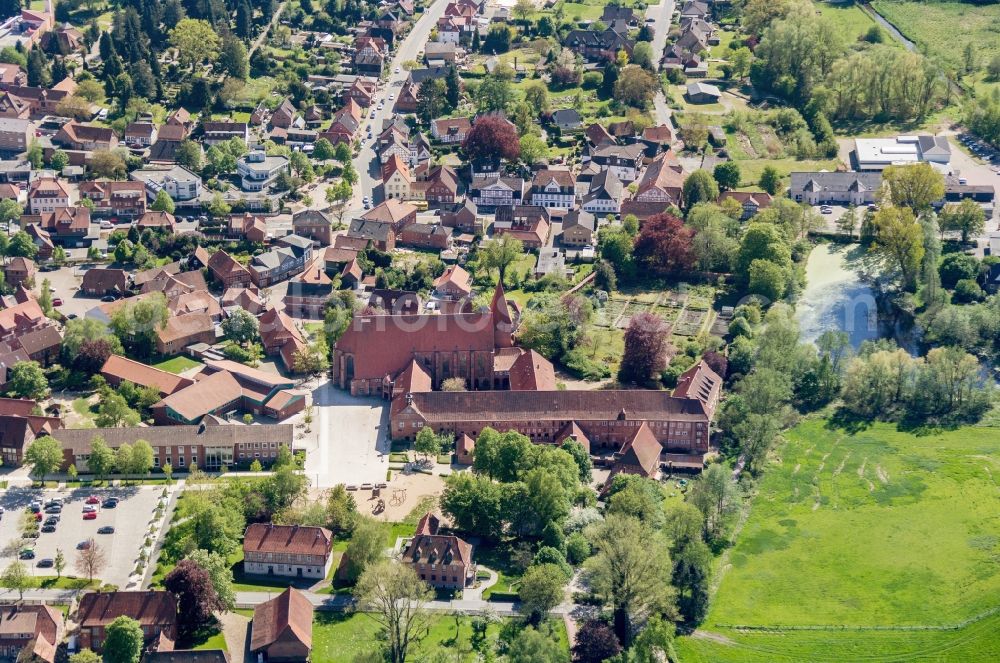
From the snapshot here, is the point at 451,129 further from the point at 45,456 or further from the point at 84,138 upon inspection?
the point at 45,456

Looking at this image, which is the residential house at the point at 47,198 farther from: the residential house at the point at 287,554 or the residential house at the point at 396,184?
the residential house at the point at 287,554

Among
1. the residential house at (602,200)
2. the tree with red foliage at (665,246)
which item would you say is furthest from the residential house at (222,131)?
the tree with red foliage at (665,246)

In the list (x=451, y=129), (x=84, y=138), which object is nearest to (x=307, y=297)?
(x=84, y=138)

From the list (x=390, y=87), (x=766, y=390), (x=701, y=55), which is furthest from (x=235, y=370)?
(x=701, y=55)

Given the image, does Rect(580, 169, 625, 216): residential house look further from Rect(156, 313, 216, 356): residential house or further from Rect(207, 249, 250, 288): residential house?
Rect(156, 313, 216, 356): residential house

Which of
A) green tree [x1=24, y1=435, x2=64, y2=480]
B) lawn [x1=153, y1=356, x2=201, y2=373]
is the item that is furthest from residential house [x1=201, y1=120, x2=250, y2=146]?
green tree [x1=24, y1=435, x2=64, y2=480]
